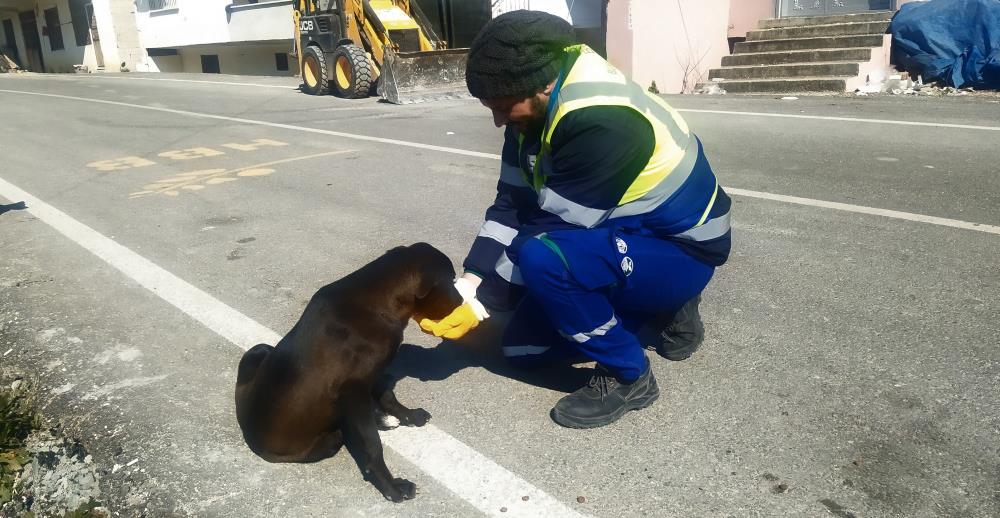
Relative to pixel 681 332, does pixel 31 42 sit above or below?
above

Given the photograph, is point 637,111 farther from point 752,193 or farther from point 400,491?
point 752,193

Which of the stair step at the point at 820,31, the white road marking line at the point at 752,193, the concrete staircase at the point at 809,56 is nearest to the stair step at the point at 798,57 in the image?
the concrete staircase at the point at 809,56

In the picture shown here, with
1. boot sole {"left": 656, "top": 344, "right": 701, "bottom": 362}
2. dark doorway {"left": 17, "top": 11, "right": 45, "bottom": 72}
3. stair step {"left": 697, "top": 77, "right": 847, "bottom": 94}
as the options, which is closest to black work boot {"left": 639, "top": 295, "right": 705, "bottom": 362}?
boot sole {"left": 656, "top": 344, "right": 701, "bottom": 362}

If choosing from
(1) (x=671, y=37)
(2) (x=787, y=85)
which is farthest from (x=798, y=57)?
(1) (x=671, y=37)

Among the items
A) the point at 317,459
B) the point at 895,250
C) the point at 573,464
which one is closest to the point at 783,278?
the point at 895,250

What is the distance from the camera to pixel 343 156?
8.21 meters

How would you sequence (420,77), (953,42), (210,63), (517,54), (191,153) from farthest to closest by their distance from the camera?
(210,63) → (420,77) → (953,42) → (191,153) → (517,54)

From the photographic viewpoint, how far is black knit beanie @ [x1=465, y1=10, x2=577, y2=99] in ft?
8.29

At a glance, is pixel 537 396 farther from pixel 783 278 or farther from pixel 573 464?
pixel 783 278

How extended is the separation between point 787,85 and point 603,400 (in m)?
11.6

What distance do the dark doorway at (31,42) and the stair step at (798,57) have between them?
39907 mm

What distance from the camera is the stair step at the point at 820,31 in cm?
1304

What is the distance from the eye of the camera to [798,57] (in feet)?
44.2

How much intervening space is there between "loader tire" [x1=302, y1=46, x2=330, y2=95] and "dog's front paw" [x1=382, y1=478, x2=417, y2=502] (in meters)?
14.2
